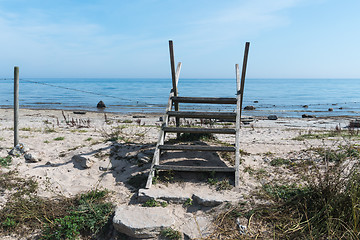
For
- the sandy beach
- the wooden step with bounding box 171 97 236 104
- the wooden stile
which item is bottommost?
the sandy beach

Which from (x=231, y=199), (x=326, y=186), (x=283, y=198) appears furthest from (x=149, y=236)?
(x=326, y=186)

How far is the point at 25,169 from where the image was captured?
6.04 meters

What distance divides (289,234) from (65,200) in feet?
11.8

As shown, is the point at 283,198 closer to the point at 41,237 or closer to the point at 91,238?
the point at 91,238

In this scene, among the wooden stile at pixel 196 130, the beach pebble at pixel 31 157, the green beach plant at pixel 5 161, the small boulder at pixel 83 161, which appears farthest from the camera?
the beach pebble at pixel 31 157

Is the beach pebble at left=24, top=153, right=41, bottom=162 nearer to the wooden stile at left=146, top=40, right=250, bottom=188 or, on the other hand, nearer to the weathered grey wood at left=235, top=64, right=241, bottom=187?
the wooden stile at left=146, top=40, right=250, bottom=188

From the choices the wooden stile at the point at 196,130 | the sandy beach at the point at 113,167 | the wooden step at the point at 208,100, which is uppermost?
the wooden step at the point at 208,100

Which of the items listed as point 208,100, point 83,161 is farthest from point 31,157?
point 208,100

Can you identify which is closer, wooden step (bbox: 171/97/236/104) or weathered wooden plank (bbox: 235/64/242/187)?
weathered wooden plank (bbox: 235/64/242/187)

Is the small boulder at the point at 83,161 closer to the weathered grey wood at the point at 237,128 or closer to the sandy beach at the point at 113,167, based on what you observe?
the sandy beach at the point at 113,167

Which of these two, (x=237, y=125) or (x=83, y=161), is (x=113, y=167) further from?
(x=237, y=125)

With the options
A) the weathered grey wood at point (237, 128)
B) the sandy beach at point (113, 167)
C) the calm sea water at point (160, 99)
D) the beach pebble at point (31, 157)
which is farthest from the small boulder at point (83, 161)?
the weathered grey wood at point (237, 128)

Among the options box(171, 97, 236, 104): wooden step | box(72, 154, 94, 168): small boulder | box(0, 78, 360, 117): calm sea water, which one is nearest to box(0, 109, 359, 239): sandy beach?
box(72, 154, 94, 168): small boulder

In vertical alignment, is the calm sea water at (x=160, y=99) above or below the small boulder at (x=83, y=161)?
above
